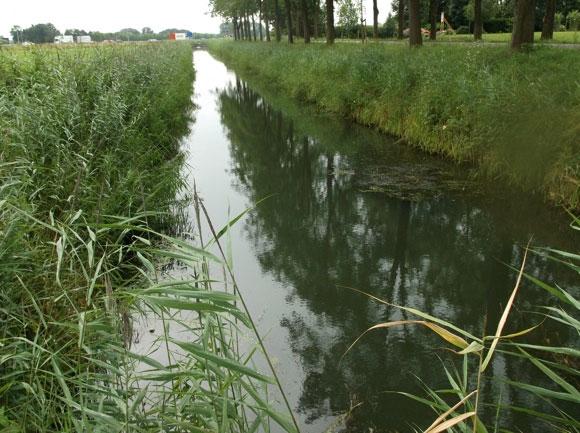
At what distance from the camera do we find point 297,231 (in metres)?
6.95

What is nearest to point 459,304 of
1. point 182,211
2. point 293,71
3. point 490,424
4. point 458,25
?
point 490,424

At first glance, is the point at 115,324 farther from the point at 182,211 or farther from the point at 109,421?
the point at 182,211

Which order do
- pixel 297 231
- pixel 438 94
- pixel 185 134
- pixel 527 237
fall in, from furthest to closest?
pixel 185 134 < pixel 438 94 < pixel 297 231 < pixel 527 237

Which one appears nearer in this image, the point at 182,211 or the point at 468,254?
the point at 468,254

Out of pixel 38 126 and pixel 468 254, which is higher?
pixel 38 126

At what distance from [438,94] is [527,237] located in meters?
4.47

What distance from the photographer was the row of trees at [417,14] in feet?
37.0

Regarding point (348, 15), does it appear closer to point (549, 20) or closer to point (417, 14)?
point (549, 20)

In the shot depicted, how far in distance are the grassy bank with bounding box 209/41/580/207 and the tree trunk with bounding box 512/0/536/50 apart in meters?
0.48

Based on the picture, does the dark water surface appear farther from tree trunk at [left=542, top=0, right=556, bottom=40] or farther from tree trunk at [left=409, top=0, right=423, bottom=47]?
tree trunk at [left=542, top=0, right=556, bottom=40]

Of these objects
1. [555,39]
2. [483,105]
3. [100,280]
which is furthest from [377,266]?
[555,39]

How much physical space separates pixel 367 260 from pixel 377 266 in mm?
186

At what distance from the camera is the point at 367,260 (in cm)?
595

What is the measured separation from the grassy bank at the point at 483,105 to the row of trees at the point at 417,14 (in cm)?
105
